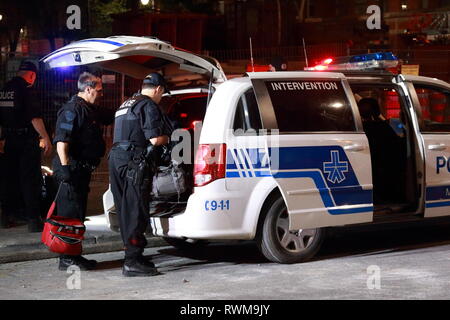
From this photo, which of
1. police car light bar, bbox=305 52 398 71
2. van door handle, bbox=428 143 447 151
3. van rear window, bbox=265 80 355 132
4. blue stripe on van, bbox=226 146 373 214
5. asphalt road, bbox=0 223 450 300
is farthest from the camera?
police car light bar, bbox=305 52 398 71

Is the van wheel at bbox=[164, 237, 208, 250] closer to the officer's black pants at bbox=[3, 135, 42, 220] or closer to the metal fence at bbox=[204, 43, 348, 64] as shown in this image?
the officer's black pants at bbox=[3, 135, 42, 220]

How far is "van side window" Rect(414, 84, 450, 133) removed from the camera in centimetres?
829

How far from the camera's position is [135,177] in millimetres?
6895

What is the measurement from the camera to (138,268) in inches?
272

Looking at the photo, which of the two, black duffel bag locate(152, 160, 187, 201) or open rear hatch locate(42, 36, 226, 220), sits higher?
open rear hatch locate(42, 36, 226, 220)

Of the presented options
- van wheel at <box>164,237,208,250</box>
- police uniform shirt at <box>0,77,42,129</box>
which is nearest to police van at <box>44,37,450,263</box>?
van wheel at <box>164,237,208,250</box>

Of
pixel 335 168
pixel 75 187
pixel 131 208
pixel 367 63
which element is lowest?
pixel 131 208

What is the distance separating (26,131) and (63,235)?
2107 mm

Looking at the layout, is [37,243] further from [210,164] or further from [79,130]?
[210,164]

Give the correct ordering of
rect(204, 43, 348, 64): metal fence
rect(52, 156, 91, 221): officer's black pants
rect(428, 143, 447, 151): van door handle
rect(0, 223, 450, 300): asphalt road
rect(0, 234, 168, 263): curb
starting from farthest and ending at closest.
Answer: rect(204, 43, 348, 64): metal fence < rect(428, 143, 447, 151): van door handle < rect(0, 234, 168, 263): curb < rect(52, 156, 91, 221): officer's black pants < rect(0, 223, 450, 300): asphalt road

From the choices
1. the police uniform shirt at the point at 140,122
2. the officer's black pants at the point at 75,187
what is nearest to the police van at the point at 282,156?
the police uniform shirt at the point at 140,122

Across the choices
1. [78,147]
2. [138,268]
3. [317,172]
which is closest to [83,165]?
[78,147]

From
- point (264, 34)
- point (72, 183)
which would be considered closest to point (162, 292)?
point (72, 183)
